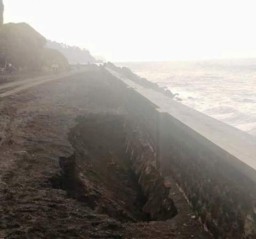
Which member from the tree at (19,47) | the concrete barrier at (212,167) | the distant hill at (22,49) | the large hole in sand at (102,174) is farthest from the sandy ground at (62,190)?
the tree at (19,47)

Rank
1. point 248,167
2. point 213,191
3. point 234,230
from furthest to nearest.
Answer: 1. point 213,191
2. point 234,230
3. point 248,167

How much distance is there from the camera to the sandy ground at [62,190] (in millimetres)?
4758

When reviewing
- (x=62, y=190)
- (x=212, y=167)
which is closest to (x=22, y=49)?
(x=62, y=190)

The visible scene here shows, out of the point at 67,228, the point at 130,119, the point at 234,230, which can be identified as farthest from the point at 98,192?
the point at 130,119

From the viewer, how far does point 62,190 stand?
5.97 m

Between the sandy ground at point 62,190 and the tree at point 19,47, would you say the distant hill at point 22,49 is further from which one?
the sandy ground at point 62,190

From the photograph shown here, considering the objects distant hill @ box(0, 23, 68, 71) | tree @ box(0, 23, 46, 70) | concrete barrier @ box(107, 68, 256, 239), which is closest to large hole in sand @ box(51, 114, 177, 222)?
concrete barrier @ box(107, 68, 256, 239)

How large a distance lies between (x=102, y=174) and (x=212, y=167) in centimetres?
396

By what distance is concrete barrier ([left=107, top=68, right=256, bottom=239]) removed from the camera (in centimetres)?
431

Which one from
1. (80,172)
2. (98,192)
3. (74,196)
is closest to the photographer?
(74,196)

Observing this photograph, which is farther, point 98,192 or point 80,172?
point 80,172

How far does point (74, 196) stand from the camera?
6.30 m

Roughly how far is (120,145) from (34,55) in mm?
32456

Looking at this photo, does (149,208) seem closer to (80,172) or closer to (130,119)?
(80,172)
